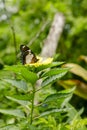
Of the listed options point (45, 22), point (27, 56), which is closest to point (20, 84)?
point (27, 56)

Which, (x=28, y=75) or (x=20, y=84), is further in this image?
(x=20, y=84)

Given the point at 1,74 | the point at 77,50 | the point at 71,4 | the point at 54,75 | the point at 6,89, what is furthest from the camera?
the point at 71,4

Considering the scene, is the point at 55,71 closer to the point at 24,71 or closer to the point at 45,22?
the point at 24,71

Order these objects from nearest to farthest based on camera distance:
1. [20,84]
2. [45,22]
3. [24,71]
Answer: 1. [24,71]
2. [20,84]
3. [45,22]

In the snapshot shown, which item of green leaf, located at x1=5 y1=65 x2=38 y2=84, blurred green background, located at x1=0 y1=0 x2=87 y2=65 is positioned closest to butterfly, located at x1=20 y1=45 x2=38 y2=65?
green leaf, located at x1=5 y1=65 x2=38 y2=84

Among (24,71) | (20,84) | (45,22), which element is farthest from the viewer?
(45,22)

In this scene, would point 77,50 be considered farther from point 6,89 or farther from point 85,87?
point 6,89

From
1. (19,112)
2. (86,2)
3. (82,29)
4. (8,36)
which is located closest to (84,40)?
(82,29)

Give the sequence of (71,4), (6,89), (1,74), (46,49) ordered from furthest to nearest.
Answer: (71,4) → (46,49) → (1,74) → (6,89)

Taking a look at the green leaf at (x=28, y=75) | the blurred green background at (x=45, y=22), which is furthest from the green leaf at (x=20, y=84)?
the blurred green background at (x=45, y=22)
